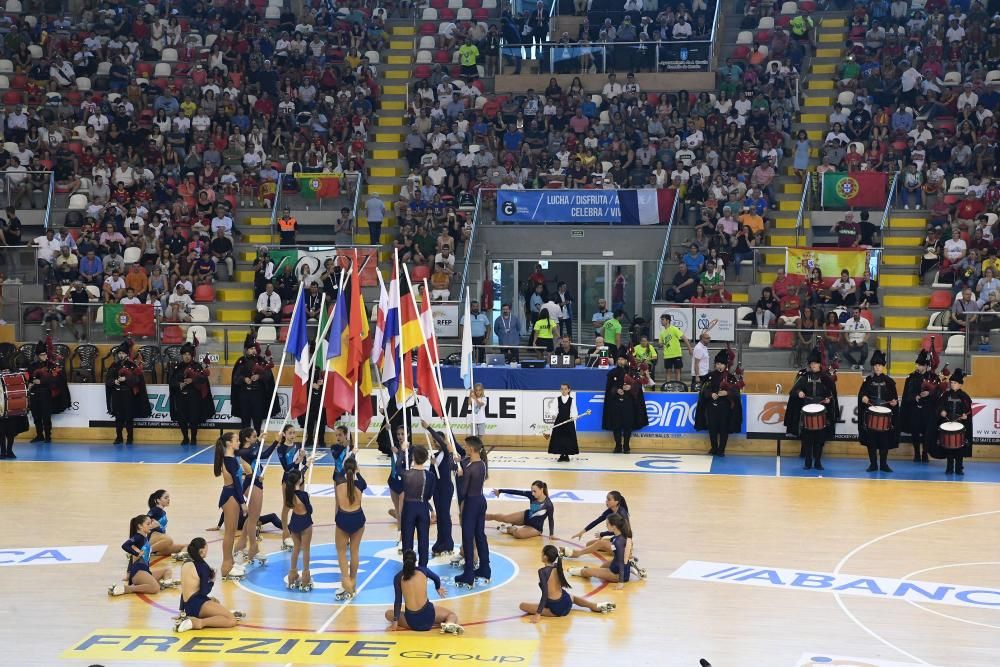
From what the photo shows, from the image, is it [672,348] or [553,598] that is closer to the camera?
[553,598]

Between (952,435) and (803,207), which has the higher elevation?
(803,207)

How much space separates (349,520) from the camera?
54.4ft

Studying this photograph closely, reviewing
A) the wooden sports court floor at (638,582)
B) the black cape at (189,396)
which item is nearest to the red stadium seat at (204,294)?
the black cape at (189,396)

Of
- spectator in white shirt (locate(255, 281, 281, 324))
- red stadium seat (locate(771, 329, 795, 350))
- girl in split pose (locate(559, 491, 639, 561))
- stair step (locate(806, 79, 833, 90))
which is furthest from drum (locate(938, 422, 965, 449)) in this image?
stair step (locate(806, 79, 833, 90))

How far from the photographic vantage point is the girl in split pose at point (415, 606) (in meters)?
15.2

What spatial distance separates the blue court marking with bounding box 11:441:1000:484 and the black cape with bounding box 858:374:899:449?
1.97 feet

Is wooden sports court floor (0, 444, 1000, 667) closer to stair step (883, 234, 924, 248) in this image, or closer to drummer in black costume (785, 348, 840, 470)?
drummer in black costume (785, 348, 840, 470)

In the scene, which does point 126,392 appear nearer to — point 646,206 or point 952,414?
point 646,206

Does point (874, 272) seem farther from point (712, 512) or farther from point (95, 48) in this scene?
point (95, 48)

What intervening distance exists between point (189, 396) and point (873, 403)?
14167 millimetres

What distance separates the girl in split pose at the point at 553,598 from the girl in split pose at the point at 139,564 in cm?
489

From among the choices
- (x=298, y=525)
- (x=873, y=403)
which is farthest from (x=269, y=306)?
(x=298, y=525)

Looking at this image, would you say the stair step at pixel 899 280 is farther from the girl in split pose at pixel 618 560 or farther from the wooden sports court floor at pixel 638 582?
the girl in split pose at pixel 618 560

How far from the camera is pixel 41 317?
100 ft
